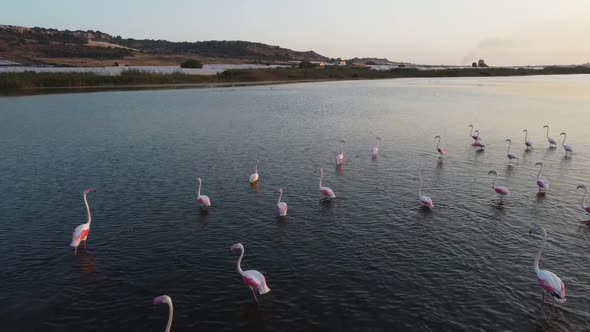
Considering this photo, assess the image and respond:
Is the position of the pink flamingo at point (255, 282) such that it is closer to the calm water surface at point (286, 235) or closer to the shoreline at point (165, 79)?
the calm water surface at point (286, 235)

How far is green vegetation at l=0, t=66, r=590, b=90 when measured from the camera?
248 ft

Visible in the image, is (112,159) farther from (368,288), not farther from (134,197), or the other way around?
(368,288)

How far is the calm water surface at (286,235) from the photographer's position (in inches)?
502

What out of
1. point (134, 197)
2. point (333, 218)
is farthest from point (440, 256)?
point (134, 197)

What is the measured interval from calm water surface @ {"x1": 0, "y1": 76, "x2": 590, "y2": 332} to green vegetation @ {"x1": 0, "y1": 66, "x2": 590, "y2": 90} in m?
46.1

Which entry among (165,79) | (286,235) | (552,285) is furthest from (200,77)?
(552,285)

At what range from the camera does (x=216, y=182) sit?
24.9 meters

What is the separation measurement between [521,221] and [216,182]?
53.0 ft

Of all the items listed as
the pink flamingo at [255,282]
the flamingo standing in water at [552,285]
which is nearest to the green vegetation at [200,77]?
the pink flamingo at [255,282]

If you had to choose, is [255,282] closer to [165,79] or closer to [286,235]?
[286,235]

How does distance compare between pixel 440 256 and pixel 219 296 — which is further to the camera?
pixel 440 256

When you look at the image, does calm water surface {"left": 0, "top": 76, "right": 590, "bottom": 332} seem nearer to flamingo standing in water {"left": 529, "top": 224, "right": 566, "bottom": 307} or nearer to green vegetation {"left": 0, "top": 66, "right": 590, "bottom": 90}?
flamingo standing in water {"left": 529, "top": 224, "right": 566, "bottom": 307}

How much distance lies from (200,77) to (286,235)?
297ft

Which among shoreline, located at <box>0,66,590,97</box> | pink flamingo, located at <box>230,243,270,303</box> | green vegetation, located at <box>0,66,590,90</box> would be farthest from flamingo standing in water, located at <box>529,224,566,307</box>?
green vegetation, located at <box>0,66,590,90</box>
